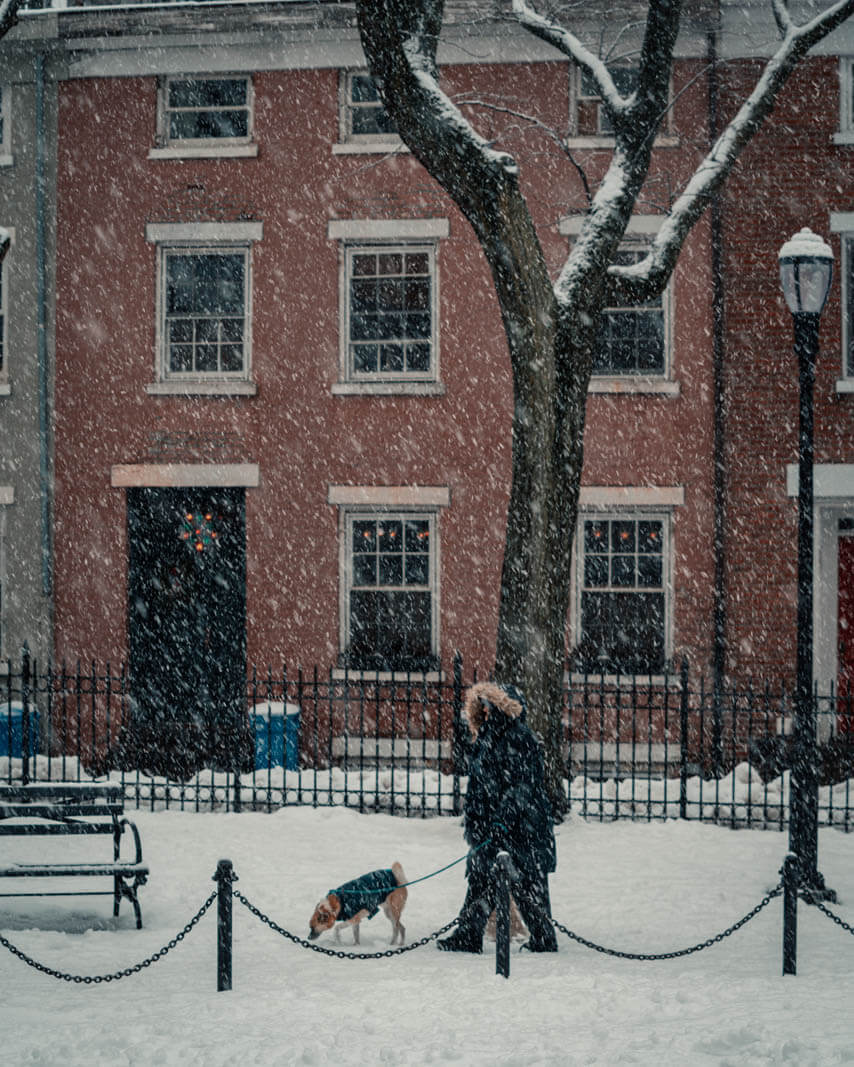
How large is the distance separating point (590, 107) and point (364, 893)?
433 inches

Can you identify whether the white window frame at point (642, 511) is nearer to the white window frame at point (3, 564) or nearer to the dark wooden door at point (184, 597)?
the dark wooden door at point (184, 597)

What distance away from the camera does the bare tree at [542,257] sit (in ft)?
36.7

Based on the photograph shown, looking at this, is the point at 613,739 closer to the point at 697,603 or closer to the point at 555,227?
the point at 697,603

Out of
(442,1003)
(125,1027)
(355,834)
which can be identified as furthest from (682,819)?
(125,1027)

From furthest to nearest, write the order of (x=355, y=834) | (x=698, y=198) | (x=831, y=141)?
(x=831, y=141) < (x=698, y=198) < (x=355, y=834)

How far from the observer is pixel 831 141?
15.3m

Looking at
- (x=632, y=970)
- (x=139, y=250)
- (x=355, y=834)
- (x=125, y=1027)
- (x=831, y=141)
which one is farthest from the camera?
(x=139, y=250)

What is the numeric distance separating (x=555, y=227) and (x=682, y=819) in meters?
7.28

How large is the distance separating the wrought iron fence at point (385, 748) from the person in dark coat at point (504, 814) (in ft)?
12.7

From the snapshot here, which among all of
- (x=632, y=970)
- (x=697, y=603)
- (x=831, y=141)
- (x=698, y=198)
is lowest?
(x=632, y=970)

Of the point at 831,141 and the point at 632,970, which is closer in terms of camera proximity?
the point at 632,970

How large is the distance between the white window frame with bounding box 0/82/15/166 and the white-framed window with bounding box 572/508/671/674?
843cm

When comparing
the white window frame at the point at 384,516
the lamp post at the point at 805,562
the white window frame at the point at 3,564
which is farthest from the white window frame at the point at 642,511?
the white window frame at the point at 3,564

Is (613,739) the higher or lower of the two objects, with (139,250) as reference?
lower
